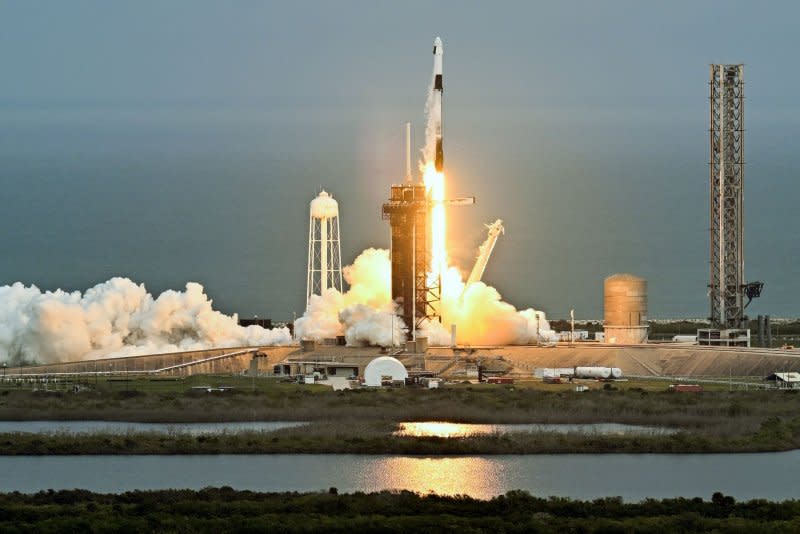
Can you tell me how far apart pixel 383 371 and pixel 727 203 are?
26508 millimetres

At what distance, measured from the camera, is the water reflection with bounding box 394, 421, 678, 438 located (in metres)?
69.5

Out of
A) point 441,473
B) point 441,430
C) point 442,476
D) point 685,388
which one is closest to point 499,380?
point 685,388

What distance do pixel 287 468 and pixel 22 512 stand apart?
1314cm

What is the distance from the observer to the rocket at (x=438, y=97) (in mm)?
100938

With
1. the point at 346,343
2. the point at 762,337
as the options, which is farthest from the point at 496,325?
the point at 762,337

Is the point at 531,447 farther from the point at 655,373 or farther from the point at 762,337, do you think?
the point at 762,337

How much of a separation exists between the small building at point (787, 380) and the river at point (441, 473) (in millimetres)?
21346

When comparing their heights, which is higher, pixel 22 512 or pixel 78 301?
pixel 78 301

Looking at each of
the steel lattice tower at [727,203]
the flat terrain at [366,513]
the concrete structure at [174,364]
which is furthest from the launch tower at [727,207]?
the flat terrain at [366,513]

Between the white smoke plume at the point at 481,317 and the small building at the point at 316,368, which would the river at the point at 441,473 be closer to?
the small building at the point at 316,368

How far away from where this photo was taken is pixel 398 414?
75938 mm

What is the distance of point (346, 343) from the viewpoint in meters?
104

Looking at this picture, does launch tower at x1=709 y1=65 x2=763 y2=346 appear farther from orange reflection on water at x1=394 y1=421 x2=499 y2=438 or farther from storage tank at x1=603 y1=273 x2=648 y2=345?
orange reflection on water at x1=394 y1=421 x2=499 y2=438

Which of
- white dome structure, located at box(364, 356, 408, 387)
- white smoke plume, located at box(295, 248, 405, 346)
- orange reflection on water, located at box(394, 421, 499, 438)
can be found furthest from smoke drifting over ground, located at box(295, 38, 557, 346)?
orange reflection on water, located at box(394, 421, 499, 438)
